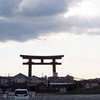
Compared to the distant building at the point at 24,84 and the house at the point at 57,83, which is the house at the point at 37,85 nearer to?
the distant building at the point at 24,84

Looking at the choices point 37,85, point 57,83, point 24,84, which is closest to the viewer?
A: point 37,85

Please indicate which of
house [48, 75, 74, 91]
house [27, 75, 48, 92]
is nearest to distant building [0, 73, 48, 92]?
house [27, 75, 48, 92]

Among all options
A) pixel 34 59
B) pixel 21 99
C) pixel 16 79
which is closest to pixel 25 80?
pixel 16 79

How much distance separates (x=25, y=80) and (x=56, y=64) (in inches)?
452

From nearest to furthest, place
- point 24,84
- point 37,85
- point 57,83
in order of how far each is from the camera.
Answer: point 37,85
point 24,84
point 57,83

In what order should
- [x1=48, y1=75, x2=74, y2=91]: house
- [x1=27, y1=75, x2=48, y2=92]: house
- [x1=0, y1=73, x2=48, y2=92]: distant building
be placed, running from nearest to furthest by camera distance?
[x1=27, y1=75, x2=48, y2=92]: house → [x1=0, y1=73, x2=48, y2=92]: distant building → [x1=48, y1=75, x2=74, y2=91]: house

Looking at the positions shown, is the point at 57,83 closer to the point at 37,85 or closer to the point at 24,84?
the point at 37,85

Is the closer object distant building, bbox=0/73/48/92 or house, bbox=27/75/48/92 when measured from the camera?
house, bbox=27/75/48/92

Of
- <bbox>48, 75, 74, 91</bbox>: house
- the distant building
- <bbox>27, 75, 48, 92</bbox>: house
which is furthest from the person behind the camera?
<bbox>48, 75, 74, 91</bbox>: house

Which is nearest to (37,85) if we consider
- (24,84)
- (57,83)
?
(24,84)

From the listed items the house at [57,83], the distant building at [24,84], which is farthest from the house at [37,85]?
the house at [57,83]

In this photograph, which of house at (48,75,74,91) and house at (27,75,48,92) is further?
house at (48,75,74,91)

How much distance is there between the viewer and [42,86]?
89750 mm

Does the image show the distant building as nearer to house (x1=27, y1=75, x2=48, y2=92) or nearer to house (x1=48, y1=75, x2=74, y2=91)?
house (x1=27, y1=75, x2=48, y2=92)
